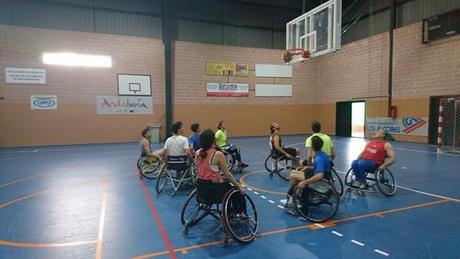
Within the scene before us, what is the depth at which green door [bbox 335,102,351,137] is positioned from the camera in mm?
16578

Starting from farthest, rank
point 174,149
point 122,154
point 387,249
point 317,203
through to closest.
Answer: point 122,154 < point 174,149 < point 317,203 < point 387,249

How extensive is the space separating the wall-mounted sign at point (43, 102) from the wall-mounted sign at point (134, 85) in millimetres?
2713

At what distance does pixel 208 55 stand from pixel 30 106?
27.4 feet

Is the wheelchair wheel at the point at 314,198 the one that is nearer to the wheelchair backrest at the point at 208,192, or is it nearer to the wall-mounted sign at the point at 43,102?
the wheelchair backrest at the point at 208,192

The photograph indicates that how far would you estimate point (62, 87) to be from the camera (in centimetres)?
1321

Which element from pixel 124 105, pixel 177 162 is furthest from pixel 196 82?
pixel 177 162

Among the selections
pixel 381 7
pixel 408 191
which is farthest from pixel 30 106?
pixel 381 7

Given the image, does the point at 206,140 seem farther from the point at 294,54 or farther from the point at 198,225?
the point at 294,54

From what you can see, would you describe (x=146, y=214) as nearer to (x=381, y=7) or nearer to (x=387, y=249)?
(x=387, y=249)

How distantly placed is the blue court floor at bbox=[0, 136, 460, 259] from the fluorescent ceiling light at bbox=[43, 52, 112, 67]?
306 inches

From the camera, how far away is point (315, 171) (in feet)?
13.1

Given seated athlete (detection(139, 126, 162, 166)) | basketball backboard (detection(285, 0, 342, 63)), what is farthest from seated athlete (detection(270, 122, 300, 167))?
basketball backboard (detection(285, 0, 342, 63))

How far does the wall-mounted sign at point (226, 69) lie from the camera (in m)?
15.9

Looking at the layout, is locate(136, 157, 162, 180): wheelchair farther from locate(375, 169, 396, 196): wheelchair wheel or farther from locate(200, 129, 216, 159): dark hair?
locate(375, 169, 396, 196): wheelchair wheel
